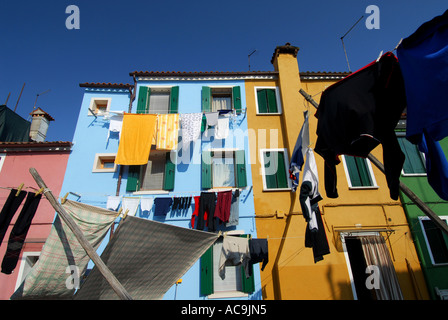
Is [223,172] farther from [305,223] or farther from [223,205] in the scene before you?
[305,223]

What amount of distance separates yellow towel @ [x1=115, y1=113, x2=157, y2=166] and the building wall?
384 inches

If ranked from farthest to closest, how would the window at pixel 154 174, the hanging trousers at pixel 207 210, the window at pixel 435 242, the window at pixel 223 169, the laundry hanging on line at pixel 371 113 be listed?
the window at pixel 223 169
the window at pixel 154 174
the window at pixel 435 242
the hanging trousers at pixel 207 210
the laundry hanging on line at pixel 371 113

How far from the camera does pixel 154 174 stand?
31.3 feet

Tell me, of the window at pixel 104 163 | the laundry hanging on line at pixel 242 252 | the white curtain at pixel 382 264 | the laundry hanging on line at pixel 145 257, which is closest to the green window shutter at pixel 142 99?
the window at pixel 104 163

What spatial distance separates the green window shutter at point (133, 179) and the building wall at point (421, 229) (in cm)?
981

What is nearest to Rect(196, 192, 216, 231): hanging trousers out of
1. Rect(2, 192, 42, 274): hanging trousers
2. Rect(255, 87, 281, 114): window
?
Rect(2, 192, 42, 274): hanging trousers

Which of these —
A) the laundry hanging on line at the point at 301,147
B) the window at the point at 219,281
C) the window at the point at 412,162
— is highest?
the window at the point at 412,162

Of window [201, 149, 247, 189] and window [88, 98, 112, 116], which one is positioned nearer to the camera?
window [201, 149, 247, 189]

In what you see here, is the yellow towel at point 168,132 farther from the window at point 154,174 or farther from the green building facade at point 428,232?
the green building facade at point 428,232

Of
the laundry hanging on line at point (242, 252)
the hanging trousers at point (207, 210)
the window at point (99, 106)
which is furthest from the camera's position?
Answer: the window at point (99, 106)

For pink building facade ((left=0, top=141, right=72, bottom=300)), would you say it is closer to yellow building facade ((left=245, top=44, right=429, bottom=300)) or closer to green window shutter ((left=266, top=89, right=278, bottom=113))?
yellow building facade ((left=245, top=44, right=429, bottom=300))

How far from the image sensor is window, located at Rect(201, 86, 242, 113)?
10695 mm

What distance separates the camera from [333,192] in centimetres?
478

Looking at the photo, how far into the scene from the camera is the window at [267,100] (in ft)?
35.2
